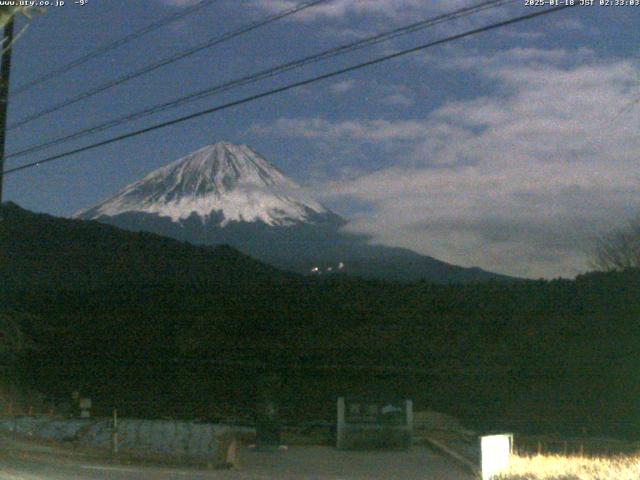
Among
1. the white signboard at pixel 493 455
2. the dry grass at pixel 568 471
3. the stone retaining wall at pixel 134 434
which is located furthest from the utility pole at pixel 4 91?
the dry grass at pixel 568 471

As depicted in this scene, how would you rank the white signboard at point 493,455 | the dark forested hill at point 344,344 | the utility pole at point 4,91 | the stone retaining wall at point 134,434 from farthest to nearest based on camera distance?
1. the dark forested hill at point 344,344
2. the stone retaining wall at point 134,434
3. the utility pole at point 4,91
4. the white signboard at point 493,455

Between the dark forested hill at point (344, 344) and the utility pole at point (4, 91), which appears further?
the dark forested hill at point (344, 344)

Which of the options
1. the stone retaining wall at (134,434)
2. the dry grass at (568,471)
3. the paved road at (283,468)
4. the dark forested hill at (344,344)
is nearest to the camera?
the dry grass at (568,471)

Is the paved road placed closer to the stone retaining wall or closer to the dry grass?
the stone retaining wall

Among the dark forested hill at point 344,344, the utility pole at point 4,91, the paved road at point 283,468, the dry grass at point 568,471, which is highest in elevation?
the utility pole at point 4,91

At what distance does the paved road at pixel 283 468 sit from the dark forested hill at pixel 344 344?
696cm

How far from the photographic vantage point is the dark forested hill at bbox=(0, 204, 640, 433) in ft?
94.7

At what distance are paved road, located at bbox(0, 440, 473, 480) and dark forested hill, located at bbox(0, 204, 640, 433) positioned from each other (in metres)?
6.96

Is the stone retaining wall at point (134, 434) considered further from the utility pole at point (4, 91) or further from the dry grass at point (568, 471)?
the dry grass at point (568, 471)

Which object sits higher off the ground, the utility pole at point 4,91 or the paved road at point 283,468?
the utility pole at point 4,91

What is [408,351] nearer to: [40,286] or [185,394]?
[185,394]

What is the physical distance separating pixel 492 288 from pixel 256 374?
30.0 ft

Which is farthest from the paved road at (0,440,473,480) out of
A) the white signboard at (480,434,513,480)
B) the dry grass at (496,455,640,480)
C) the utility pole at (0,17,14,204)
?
the utility pole at (0,17,14,204)

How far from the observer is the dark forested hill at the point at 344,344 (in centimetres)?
2886
